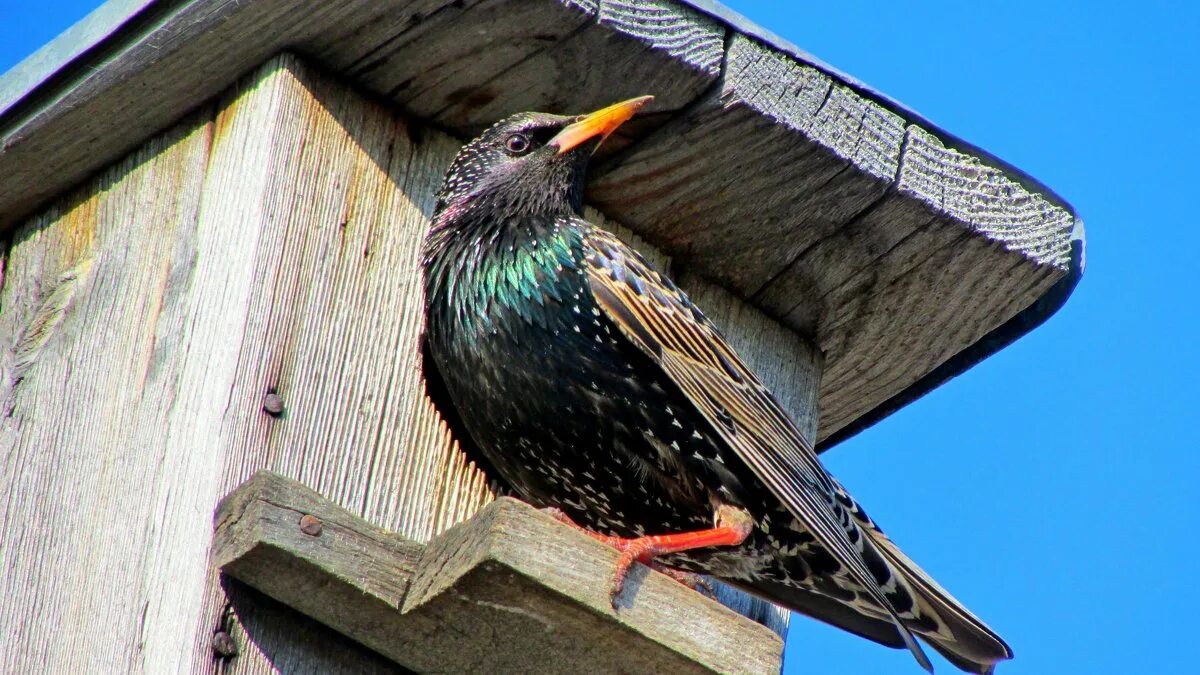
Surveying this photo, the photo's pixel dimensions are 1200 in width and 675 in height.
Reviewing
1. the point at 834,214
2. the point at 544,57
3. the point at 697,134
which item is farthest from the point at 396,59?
the point at 834,214

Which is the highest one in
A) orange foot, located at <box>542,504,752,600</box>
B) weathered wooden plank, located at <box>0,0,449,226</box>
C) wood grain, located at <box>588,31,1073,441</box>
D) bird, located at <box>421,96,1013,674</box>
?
wood grain, located at <box>588,31,1073,441</box>

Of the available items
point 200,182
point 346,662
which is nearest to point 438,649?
point 346,662

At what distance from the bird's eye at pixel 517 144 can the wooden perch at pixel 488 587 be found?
978 mm

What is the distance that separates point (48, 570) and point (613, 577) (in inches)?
40.4

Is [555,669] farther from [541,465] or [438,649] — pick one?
[541,465]

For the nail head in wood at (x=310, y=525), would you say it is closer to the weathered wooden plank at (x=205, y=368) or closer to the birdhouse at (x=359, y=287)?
the birdhouse at (x=359, y=287)

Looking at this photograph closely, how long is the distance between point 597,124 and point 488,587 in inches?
41.3

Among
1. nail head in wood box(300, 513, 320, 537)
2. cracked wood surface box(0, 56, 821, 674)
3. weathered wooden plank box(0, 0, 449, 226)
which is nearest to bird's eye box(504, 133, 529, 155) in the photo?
cracked wood surface box(0, 56, 821, 674)

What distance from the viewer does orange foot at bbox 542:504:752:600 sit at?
2.76 m

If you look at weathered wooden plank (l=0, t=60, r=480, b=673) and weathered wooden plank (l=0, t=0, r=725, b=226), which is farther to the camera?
weathered wooden plank (l=0, t=0, r=725, b=226)

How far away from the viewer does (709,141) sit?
3590 mm

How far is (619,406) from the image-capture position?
130 inches

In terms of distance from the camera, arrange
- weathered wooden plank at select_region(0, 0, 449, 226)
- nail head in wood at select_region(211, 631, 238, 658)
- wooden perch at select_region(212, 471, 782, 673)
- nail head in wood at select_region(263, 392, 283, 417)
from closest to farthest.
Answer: wooden perch at select_region(212, 471, 782, 673), nail head in wood at select_region(211, 631, 238, 658), nail head in wood at select_region(263, 392, 283, 417), weathered wooden plank at select_region(0, 0, 449, 226)

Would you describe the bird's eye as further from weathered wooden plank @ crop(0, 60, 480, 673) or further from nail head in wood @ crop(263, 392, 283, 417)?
nail head in wood @ crop(263, 392, 283, 417)
